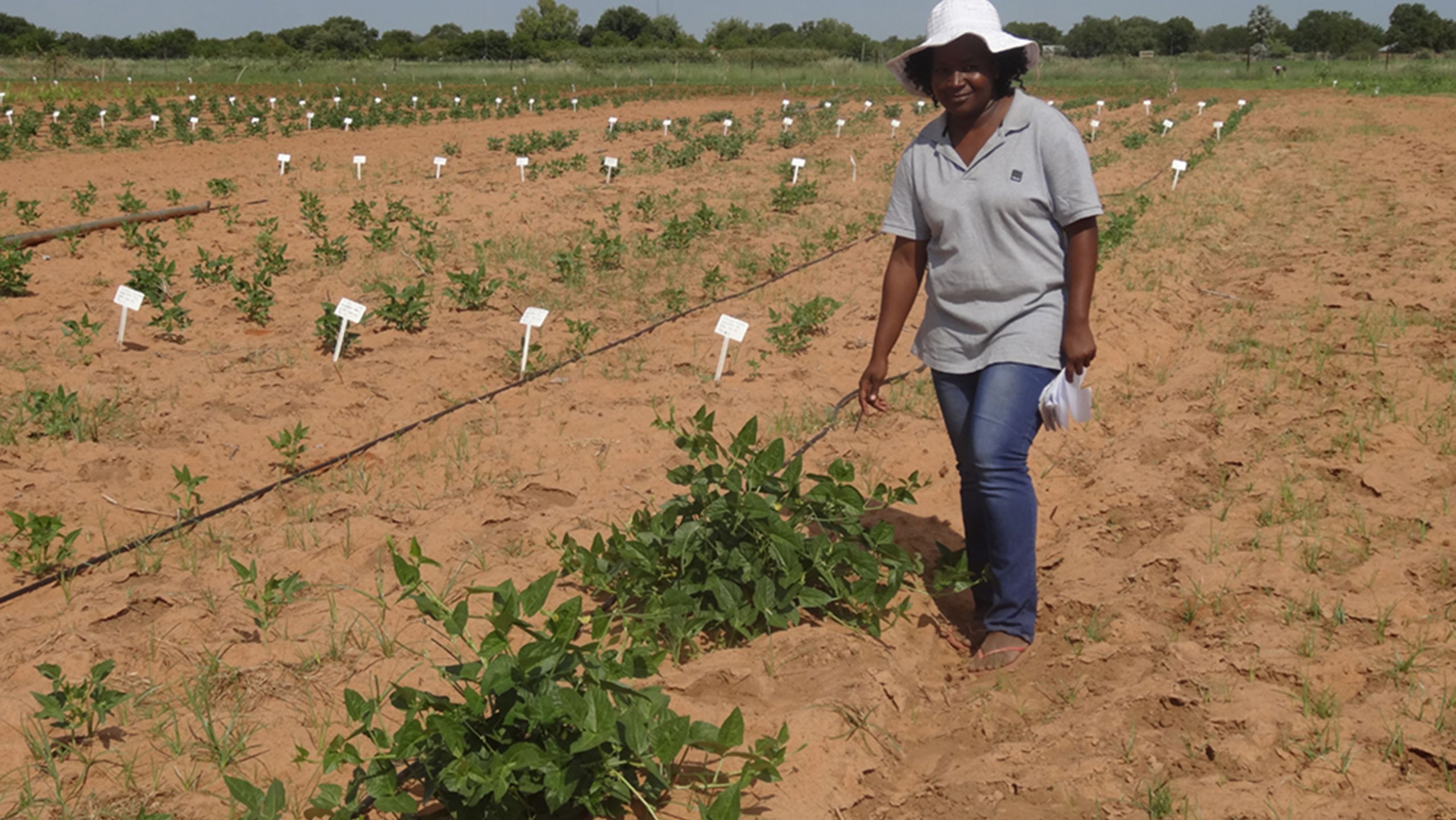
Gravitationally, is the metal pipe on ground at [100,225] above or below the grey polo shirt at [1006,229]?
below

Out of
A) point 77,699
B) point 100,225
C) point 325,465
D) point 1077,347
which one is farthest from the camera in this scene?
point 100,225

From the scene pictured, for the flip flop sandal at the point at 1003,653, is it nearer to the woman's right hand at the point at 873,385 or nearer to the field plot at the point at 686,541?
the field plot at the point at 686,541

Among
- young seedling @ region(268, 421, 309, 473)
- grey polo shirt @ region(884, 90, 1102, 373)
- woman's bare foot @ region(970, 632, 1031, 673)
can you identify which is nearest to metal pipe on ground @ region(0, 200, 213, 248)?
young seedling @ region(268, 421, 309, 473)

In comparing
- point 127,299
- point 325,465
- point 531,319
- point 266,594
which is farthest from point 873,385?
point 127,299

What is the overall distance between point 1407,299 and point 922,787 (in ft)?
18.8

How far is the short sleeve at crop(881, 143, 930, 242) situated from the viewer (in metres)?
3.23

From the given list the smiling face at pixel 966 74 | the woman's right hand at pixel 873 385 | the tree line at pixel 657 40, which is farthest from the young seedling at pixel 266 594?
the tree line at pixel 657 40

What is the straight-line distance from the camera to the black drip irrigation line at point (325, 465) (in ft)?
12.9

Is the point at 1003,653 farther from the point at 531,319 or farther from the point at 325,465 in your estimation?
the point at 531,319

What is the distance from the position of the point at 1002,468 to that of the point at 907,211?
2.63 feet

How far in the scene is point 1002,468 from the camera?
3.06 meters

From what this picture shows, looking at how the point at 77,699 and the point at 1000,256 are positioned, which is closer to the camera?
the point at 77,699

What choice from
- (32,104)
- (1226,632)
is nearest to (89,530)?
(1226,632)

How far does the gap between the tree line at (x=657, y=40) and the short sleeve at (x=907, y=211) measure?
1518 inches
